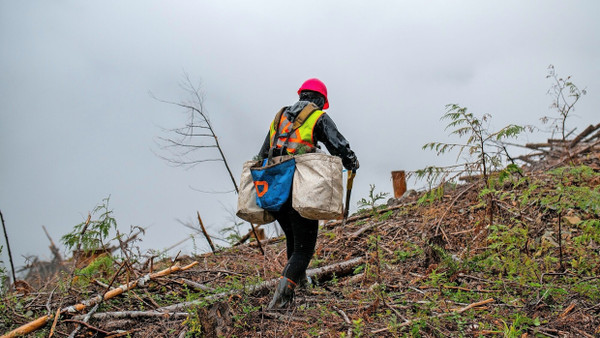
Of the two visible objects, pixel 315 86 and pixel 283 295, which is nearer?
pixel 283 295

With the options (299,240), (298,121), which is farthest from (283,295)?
(298,121)

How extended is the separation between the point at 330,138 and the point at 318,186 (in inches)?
23.8

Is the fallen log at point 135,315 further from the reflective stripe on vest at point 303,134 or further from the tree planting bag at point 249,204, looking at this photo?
the reflective stripe on vest at point 303,134

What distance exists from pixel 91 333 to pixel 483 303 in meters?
3.64

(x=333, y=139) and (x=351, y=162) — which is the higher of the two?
(x=333, y=139)

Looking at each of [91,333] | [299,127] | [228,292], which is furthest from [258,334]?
[299,127]

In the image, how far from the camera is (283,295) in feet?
14.7

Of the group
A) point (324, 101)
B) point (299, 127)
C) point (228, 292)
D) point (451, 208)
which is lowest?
point (228, 292)

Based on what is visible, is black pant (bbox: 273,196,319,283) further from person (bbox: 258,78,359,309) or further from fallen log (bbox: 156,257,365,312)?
fallen log (bbox: 156,257,365,312)

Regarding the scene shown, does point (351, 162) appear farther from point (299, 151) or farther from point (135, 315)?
point (135, 315)

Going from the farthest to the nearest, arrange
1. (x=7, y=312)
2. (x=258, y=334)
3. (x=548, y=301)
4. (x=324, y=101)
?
(x=324, y=101) → (x=7, y=312) → (x=548, y=301) → (x=258, y=334)

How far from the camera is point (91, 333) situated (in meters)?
4.30

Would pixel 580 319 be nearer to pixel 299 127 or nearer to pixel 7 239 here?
pixel 299 127

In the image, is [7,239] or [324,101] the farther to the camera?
[7,239]
